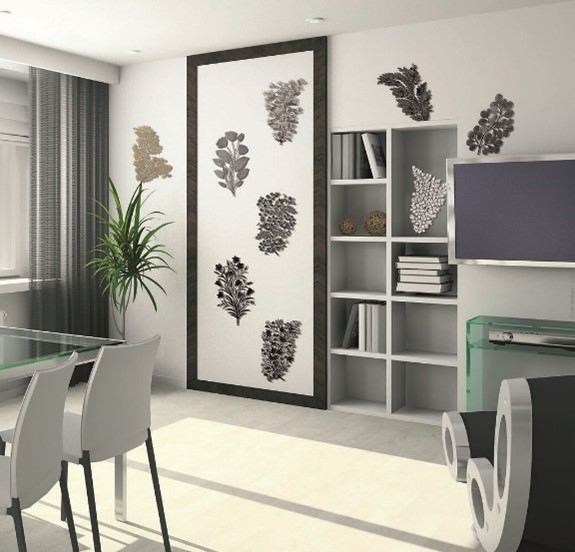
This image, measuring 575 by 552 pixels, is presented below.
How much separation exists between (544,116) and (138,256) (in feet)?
10.4

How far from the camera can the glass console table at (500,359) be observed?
4.35m

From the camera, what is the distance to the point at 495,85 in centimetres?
464

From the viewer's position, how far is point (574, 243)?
4297mm

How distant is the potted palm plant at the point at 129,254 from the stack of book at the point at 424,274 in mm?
1964

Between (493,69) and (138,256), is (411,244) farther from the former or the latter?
(138,256)

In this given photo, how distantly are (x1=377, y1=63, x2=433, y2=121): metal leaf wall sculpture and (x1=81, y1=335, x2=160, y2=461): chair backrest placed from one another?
2.74 meters

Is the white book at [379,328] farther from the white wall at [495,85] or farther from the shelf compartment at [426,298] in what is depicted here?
the white wall at [495,85]

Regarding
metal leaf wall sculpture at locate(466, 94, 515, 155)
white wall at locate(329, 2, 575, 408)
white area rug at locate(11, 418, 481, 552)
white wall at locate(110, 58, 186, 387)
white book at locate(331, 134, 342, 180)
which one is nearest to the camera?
white area rug at locate(11, 418, 481, 552)

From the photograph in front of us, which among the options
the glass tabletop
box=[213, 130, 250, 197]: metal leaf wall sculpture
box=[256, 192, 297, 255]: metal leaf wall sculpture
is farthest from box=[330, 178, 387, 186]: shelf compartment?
the glass tabletop

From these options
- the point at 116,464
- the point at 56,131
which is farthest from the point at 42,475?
the point at 56,131

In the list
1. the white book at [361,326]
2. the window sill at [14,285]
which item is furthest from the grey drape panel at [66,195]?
the white book at [361,326]

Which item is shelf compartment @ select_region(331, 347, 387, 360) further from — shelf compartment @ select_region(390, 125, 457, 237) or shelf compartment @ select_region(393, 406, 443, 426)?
shelf compartment @ select_region(390, 125, 457, 237)

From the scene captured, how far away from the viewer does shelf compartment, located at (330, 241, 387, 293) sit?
17.6ft

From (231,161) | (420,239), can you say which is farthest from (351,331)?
(231,161)
